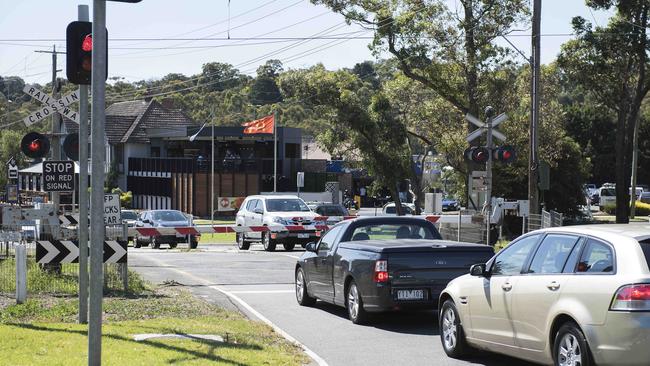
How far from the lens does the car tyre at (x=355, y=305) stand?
45.5ft

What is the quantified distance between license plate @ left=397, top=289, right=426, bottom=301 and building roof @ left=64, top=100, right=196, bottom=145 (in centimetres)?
6494

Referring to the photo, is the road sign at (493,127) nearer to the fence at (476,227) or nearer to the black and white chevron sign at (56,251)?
the fence at (476,227)

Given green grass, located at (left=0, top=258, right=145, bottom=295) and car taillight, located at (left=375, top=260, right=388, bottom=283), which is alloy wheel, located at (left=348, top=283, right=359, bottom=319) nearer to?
car taillight, located at (left=375, top=260, right=388, bottom=283)

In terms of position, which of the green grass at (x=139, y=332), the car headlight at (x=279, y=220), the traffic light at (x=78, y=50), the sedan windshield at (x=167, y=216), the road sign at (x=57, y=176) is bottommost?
the green grass at (x=139, y=332)

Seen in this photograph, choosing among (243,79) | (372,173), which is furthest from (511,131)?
(243,79)

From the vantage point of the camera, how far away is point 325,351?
11.8m

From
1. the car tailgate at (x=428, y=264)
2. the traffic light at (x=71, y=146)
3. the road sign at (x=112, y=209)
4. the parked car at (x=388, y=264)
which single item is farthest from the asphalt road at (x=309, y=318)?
the traffic light at (x=71, y=146)

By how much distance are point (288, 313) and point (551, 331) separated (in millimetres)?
7188

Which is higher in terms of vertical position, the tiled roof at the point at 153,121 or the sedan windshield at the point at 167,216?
the tiled roof at the point at 153,121

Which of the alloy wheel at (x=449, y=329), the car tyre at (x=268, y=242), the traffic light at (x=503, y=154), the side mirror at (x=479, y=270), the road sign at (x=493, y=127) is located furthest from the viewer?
the car tyre at (x=268, y=242)

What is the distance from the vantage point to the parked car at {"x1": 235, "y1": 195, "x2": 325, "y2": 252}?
32.1m

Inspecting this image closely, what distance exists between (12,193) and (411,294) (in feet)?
148

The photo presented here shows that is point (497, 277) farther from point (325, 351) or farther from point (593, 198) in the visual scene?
point (593, 198)

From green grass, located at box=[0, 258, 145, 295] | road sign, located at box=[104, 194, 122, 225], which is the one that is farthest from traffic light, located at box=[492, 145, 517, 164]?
green grass, located at box=[0, 258, 145, 295]
